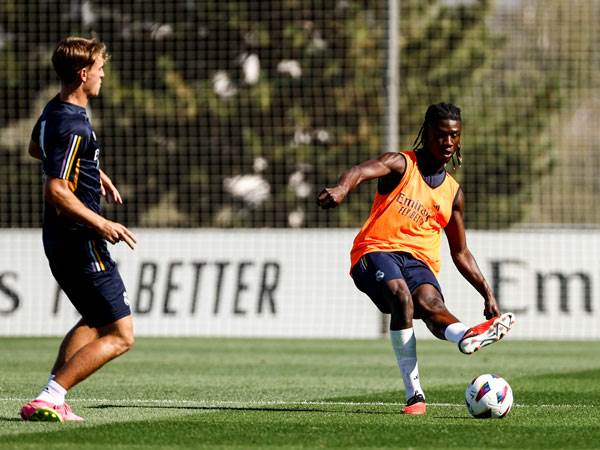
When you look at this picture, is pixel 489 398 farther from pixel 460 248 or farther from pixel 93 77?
pixel 93 77

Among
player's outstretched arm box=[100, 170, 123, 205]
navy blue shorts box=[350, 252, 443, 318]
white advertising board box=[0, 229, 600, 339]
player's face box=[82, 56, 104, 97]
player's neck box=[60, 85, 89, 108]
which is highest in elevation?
player's face box=[82, 56, 104, 97]

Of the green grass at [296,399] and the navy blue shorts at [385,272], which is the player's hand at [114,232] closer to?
the green grass at [296,399]

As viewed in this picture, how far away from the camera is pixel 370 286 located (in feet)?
30.2

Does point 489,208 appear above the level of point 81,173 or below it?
below

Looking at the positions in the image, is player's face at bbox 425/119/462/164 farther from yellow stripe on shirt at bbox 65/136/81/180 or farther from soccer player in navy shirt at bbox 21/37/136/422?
yellow stripe on shirt at bbox 65/136/81/180

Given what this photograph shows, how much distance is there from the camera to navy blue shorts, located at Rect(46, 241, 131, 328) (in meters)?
8.14

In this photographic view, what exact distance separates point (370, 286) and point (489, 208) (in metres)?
21.8

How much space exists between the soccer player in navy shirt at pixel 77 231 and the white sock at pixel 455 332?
6.46 ft

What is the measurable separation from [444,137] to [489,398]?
5.58 ft

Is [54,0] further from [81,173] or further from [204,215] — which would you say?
[81,173]

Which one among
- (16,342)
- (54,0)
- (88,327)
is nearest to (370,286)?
(88,327)

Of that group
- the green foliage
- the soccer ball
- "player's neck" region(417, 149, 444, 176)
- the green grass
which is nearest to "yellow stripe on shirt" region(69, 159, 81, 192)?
the green grass

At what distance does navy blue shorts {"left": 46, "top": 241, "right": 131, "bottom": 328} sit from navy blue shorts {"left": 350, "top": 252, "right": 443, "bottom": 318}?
5.62 ft

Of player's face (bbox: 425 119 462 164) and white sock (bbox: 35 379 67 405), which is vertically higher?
player's face (bbox: 425 119 462 164)
